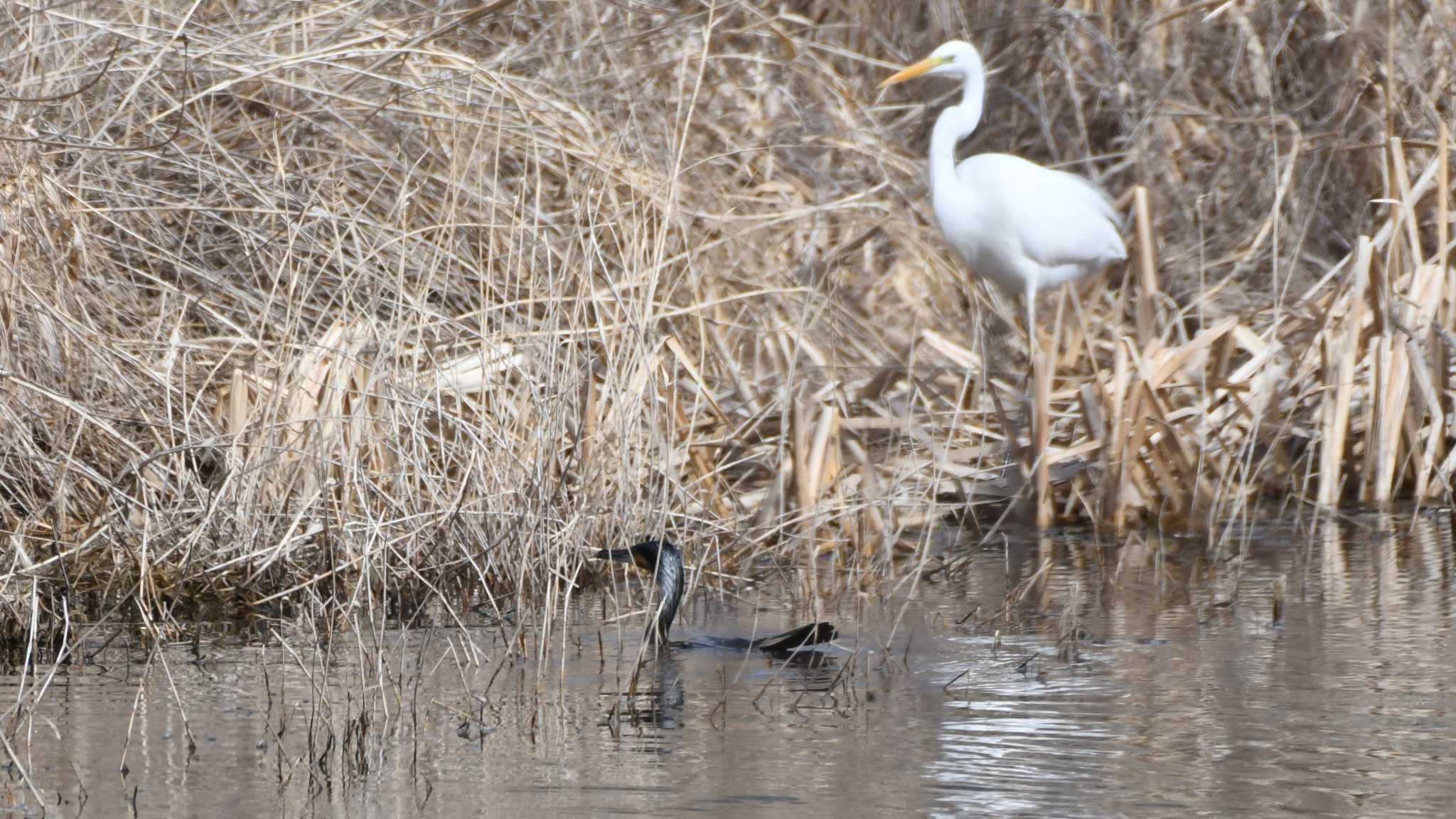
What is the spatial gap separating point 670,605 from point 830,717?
918 millimetres

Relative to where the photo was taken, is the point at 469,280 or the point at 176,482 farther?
the point at 469,280

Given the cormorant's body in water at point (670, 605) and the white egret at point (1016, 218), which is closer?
the cormorant's body in water at point (670, 605)

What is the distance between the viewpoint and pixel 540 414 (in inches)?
209

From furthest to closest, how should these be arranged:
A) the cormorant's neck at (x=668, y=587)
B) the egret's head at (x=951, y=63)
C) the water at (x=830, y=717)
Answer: the egret's head at (x=951, y=63) → the cormorant's neck at (x=668, y=587) → the water at (x=830, y=717)

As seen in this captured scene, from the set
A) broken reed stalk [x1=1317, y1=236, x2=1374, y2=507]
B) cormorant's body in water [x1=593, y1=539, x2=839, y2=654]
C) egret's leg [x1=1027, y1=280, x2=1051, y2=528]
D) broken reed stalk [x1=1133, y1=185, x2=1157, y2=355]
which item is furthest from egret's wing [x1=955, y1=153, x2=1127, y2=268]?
cormorant's body in water [x1=593, y1=539, x2=839, y2=654]

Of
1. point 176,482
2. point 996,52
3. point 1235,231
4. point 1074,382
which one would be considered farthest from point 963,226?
point 176,482

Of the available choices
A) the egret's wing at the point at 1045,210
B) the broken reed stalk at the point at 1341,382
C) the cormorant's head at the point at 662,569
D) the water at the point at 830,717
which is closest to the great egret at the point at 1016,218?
the egret's wing at the point at 1045,210

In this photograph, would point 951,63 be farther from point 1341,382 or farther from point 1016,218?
point 1341,382

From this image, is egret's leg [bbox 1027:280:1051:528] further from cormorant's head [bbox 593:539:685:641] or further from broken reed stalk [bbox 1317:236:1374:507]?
cormorant's head [bbox 593:539:685:641]

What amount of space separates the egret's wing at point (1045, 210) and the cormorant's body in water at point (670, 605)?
3.50m

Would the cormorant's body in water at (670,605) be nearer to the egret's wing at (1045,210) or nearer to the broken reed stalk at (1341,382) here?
the broken reed stalk at (1341,382)

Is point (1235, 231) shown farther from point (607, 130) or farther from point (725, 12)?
point (607, 130)

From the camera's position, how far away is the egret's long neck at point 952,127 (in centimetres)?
843

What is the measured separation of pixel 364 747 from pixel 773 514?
8.94ft
